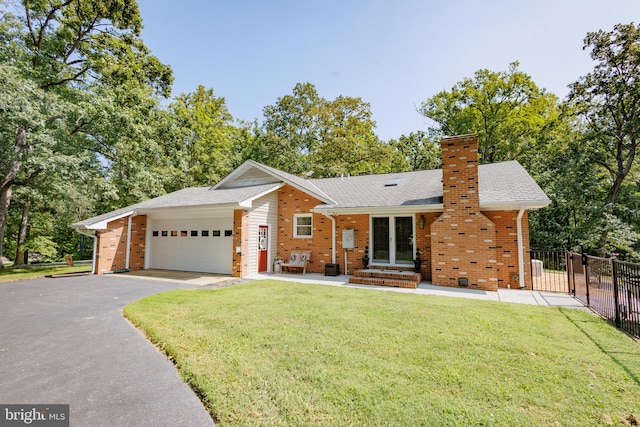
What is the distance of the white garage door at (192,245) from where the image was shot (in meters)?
12.4

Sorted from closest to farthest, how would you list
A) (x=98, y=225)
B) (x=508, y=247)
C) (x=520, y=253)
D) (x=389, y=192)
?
(x=520, y=253) → (x=508, y=247) → (x=389, y=192) → (x=98, y=225)

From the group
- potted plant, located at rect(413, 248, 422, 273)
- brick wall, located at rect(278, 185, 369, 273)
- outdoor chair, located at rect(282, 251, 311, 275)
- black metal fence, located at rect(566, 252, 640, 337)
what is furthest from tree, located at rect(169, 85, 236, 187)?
black metal fence, located at rect(566, 252, 640, 337)

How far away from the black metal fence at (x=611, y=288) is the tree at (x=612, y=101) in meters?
11.5

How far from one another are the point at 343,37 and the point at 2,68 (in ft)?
43.5

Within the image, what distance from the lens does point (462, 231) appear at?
29.3 feet

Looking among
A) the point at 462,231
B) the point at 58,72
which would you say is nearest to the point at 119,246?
the point at 58,72

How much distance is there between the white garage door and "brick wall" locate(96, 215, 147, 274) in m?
0.51

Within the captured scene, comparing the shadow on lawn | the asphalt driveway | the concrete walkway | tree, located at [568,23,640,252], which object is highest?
tree, located at [568,23,640,252]

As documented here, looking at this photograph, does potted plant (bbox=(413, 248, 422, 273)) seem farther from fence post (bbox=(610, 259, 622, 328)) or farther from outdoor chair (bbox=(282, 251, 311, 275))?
fence post (bbox=(610, 259, 622, 328))

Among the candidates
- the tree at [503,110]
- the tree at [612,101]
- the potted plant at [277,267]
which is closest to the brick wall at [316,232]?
the potted plant at [277,267]

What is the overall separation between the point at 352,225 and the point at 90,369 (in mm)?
9015

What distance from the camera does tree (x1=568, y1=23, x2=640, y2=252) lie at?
48.6 feet

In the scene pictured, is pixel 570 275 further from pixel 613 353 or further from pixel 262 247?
pixel 262 247

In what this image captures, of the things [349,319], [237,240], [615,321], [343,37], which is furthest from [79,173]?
[615,321]
